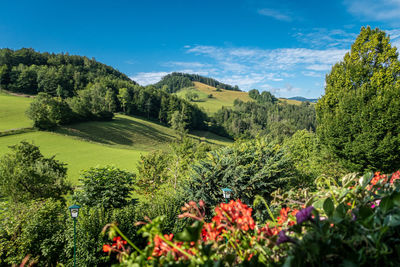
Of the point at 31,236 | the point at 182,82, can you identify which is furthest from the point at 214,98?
the point at 31,236

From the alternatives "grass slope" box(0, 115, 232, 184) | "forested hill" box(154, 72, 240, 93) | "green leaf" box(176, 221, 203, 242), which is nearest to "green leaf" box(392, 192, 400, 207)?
"green leaf" box(176, 221, 203, 242)

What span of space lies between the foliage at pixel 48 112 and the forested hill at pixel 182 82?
4384 inches

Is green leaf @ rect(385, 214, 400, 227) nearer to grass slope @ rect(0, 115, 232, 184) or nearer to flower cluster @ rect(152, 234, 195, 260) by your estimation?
flower cluster @ rect(152, 234, 195, 260)

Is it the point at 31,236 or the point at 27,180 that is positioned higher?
the point at 27,180

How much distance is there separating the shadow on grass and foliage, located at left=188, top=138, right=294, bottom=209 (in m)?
37.6

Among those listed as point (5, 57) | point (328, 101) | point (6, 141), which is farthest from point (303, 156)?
point (5, 57)

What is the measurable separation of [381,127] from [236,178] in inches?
342

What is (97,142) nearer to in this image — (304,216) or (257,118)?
(304,216)

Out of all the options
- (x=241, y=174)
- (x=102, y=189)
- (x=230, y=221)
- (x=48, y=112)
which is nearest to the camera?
(x=230, y=221)

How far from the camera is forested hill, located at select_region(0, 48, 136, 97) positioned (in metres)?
64.0

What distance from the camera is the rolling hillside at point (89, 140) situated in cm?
3004

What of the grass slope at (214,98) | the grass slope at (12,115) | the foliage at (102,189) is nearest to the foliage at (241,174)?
the foliage at (102,189)

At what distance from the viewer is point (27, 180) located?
506 inches

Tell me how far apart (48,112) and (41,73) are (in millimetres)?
37217
